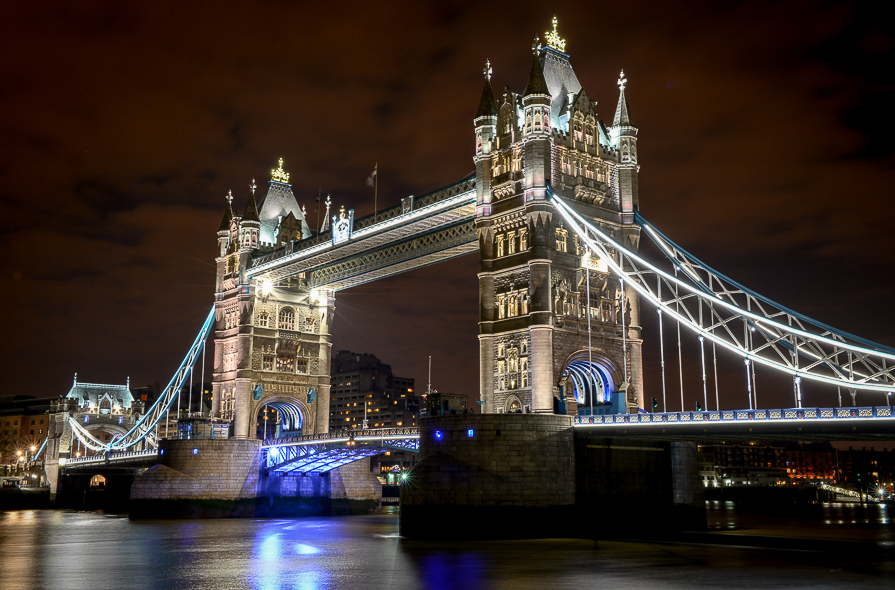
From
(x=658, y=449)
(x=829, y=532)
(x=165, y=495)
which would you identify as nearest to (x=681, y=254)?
(x=658, y=449)

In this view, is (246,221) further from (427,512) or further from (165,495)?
(427,512)

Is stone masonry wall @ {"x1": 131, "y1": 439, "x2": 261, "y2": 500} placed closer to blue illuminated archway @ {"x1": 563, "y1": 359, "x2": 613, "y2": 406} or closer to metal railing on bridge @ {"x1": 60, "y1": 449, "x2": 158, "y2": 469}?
metal railing on bridge @ {"x1": 60, "y1": 449, "x2": 158, "y2": 469}

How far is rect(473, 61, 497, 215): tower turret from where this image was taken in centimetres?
4806

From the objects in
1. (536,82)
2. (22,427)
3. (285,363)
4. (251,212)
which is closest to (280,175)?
(251,212)

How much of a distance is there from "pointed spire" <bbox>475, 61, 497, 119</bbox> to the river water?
2249cm

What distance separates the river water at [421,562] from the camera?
26469mm

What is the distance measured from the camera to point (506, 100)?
4819 centimetres

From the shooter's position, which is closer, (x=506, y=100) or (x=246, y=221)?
(x=506, y=100)

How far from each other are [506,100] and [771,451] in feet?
492

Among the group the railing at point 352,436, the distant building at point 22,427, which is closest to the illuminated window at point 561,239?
the railing at point 352,436

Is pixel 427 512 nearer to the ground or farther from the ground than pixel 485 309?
nearer to the ground

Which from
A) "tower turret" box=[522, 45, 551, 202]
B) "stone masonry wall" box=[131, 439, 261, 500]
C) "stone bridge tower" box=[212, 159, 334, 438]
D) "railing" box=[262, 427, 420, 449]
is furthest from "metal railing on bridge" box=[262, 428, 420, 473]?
"tower turret" box=[522, 45, 551, 202]

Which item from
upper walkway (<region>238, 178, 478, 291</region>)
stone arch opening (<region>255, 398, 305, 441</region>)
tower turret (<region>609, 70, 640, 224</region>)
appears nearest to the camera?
tower turret (<region>609, 70, 640, 224</region>)

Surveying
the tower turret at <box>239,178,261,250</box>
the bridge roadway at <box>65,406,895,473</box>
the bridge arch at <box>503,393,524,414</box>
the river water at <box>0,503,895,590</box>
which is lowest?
the river water at <box>0,503,895,590</box>
